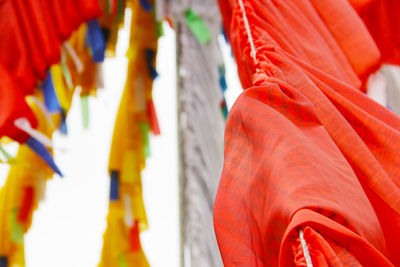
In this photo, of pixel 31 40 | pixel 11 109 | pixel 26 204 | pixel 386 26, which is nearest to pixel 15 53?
pixel 31 40

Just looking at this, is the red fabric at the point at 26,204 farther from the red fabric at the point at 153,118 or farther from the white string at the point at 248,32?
the white string at the point at 248,32

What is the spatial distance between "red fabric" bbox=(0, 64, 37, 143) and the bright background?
351 millimetres

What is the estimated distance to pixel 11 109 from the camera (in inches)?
35.1

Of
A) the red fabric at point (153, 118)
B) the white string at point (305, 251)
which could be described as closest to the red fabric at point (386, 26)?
the white string at point (305, 251)

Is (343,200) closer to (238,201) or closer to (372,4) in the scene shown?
(238,201)

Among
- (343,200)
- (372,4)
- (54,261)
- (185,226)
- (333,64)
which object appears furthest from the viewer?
(54,261)

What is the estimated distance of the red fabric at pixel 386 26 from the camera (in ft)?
2.82

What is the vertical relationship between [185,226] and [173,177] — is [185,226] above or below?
below

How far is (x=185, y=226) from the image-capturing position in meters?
1.25

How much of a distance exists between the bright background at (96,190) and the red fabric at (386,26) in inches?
21.9

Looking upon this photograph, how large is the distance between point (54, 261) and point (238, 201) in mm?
909

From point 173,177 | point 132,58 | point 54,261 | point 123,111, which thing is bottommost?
point 54,261

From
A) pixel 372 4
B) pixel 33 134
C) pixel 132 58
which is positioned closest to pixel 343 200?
pixel 372 4

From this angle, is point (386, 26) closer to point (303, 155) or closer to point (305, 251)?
point (303, 155)
